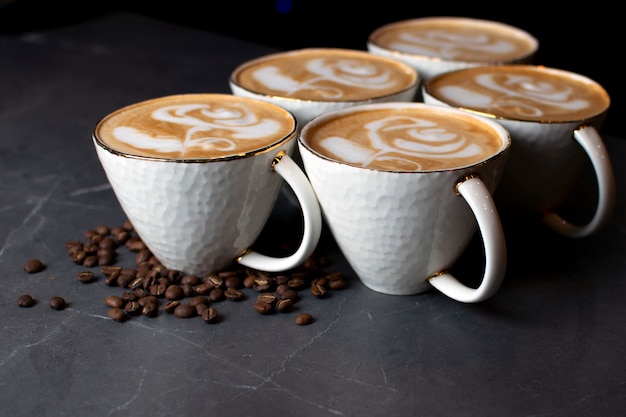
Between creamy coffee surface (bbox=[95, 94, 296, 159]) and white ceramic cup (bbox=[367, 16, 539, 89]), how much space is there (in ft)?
1.09

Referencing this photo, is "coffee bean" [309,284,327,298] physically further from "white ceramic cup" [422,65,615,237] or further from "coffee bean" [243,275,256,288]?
"white ceramic cup" [422,65,615,237]

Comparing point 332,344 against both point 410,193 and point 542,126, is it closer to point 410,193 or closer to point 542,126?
point 410,193

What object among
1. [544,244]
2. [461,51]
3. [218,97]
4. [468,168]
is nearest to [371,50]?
[461,51]

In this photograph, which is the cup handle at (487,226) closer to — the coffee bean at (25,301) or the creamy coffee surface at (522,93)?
the creamy coffee surface at (522,93)

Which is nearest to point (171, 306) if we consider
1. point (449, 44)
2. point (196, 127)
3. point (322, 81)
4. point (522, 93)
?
point (196, 127)

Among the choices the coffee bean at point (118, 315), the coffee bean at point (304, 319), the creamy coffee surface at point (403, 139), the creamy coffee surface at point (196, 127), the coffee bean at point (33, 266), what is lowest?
the coffee bean at point (33, 266)

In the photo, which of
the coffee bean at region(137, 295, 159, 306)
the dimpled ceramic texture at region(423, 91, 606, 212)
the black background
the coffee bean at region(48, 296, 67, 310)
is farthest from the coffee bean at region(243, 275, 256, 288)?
the black background

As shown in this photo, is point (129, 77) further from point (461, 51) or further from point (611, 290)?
point (611, 290)

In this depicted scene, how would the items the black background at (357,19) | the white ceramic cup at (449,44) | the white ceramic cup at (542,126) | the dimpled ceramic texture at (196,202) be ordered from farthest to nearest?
the black background at (357,19) → the white ceramic cup at (449,44) → the white ceramic cup at (542,126) → the dimpled ceramic texture at (196,202)

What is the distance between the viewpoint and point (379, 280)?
3.27 feet

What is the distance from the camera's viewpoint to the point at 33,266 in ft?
3.49

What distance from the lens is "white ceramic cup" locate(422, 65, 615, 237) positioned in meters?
1.06

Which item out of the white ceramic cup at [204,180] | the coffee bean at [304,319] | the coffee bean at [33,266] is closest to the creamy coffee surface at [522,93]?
the white ceramic cup at [204,180]

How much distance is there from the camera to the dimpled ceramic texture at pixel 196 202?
0.94m
